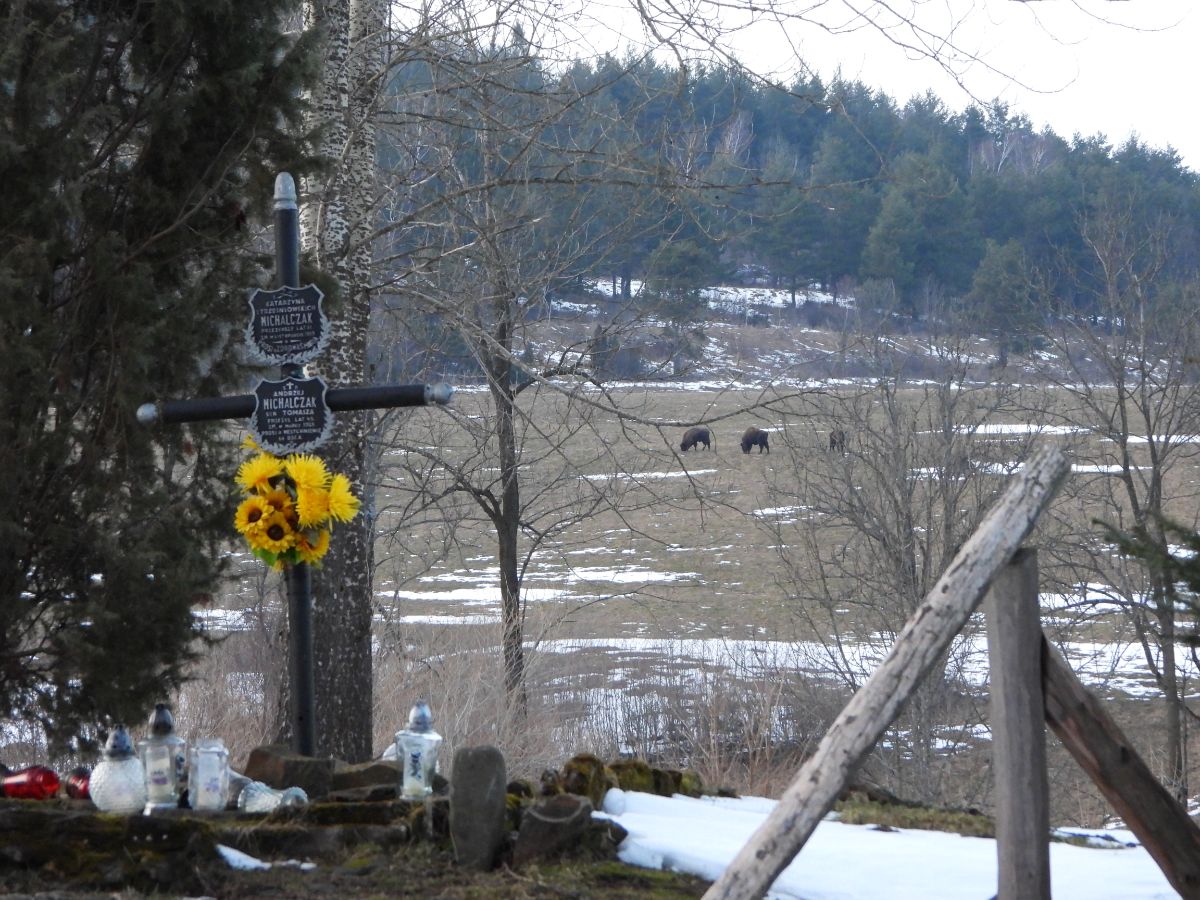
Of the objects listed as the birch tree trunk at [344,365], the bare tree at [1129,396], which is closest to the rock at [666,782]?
the birch tree trunk at [344,365]

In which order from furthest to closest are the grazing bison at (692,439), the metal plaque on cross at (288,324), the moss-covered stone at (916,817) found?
1. the grazing bison at (692,439)
2. the moss-covered stone at (916,817)
3. the metal plaque on cross at (288,324)

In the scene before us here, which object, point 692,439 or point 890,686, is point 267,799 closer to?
point 890,686

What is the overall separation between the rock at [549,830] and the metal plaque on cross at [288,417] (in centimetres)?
177

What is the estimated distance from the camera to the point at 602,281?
75.5 ft

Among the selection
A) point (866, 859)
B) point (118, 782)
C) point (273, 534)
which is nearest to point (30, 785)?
point (118, 782)

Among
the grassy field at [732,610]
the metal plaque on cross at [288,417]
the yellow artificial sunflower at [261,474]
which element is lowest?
the grassy field at [732,610]

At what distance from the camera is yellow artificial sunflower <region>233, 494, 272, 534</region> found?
16.8ft

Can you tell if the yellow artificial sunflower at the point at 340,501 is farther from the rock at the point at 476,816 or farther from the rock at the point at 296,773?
the rock at the point at 476,816

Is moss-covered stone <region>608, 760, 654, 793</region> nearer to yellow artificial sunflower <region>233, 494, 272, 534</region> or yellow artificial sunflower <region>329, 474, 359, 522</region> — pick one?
yellow artificial sunflower <region>329, 474, 359, 522</region>

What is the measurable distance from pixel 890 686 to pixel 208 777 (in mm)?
2638

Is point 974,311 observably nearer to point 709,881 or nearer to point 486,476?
point 486,476

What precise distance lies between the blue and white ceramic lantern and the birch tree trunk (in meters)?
3.67

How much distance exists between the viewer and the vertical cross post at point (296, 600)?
535 cm

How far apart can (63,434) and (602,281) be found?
58.3 feet
